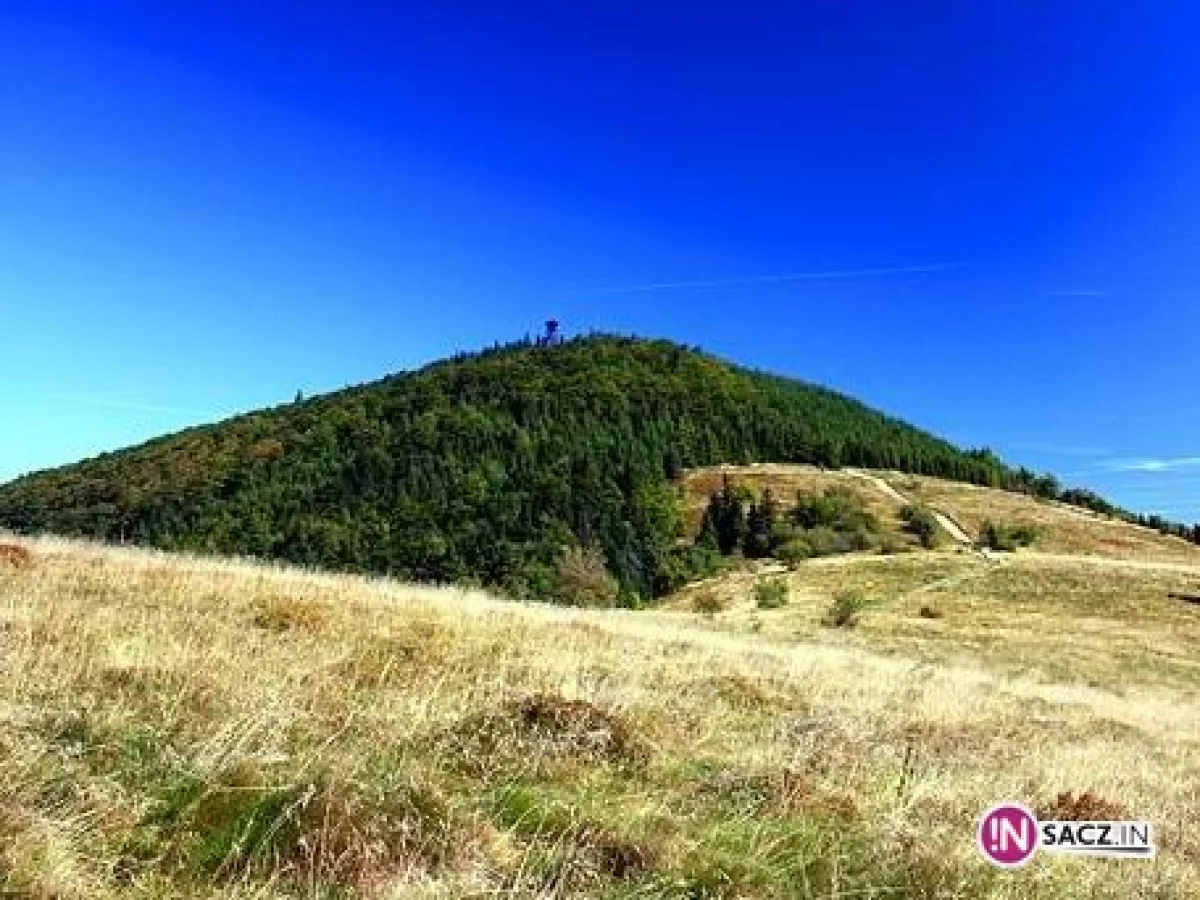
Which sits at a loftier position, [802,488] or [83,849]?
[802,488]

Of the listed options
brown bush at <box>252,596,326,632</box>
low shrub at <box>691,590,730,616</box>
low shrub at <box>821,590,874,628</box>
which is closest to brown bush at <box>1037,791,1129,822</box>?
brown bush at <box>252,596,326,632</box>

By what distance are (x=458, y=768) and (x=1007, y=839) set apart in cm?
319

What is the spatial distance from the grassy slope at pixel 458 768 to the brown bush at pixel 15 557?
0.63m

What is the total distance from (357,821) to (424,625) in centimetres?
939

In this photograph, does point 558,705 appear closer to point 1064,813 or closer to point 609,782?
point 609,782

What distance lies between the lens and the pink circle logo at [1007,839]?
6570 mm

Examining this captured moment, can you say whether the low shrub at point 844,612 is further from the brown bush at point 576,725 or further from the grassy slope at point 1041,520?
the grassy slope at point 1041,520

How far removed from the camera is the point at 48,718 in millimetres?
6730

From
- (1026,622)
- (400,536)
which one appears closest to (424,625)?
(1026,622)

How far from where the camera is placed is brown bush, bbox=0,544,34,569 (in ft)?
54.2

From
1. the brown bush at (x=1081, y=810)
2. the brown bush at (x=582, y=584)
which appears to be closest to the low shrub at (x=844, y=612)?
the brown bush at (x=582, y=584)

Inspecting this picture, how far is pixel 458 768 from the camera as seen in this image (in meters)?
7.48

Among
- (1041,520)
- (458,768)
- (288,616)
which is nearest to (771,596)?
(288,616)

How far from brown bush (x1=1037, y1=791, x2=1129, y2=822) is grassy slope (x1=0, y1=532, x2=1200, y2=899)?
29 centimetres
